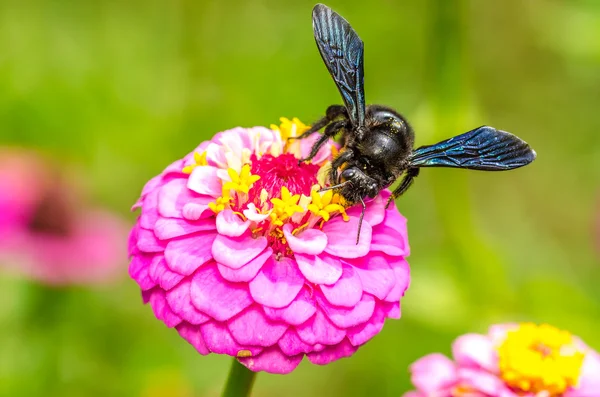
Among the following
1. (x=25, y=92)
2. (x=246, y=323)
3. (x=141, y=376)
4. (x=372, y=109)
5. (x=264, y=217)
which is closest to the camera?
(x=246, y=323)

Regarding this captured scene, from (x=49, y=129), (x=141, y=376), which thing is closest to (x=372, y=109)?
(x=141, y=376)

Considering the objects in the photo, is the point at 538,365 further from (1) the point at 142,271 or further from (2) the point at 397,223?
(1) the point at 142,271

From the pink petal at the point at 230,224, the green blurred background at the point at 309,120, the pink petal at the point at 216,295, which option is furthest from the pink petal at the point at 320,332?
the green blurred background at the point at 309,120

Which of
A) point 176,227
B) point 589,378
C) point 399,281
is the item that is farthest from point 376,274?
point 589,378

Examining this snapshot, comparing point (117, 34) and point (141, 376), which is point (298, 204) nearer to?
point (141, 376)

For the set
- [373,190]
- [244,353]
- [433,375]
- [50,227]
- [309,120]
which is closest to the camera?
[244,353]

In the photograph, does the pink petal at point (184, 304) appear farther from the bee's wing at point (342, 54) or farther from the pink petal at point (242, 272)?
the bee's wing at point (342, 54)
